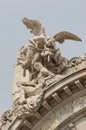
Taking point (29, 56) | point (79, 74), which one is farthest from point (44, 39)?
point (79, 74)

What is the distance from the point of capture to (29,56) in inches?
744

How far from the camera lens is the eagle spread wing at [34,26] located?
1989cm

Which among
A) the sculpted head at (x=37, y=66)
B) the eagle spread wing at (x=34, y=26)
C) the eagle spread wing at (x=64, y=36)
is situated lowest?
the sculpted head at (x=37, y=66)

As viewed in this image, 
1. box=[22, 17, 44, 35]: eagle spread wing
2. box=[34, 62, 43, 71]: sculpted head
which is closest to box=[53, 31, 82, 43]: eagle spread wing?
box=[22, 17, 44, 35]: eagle spread wing

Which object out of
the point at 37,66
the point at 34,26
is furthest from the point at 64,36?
the point at 37,66

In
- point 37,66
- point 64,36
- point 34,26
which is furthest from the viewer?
point 34,26

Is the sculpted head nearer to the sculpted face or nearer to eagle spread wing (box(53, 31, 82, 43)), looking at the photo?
the sculpted face

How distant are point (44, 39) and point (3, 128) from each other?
2959mm

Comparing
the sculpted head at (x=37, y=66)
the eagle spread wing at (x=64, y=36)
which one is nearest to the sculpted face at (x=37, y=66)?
the sculpted head at (x=37, y=66)

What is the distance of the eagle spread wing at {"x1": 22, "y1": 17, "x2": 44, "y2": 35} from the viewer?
19.9m

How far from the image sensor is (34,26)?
20156 millimetres

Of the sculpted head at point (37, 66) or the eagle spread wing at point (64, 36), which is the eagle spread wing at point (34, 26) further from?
the sculpted head at point (37, 66)

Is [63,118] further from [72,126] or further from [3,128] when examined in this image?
[3,128]

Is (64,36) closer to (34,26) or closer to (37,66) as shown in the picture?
(34,26)
